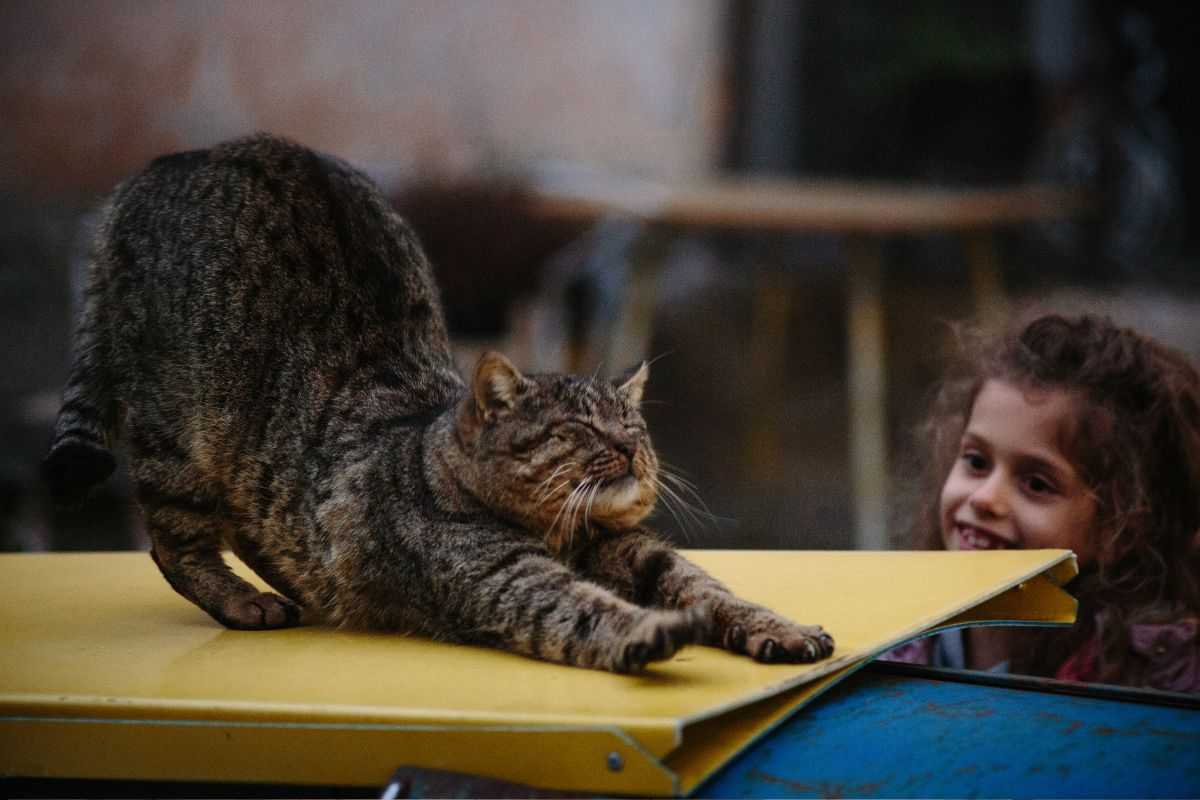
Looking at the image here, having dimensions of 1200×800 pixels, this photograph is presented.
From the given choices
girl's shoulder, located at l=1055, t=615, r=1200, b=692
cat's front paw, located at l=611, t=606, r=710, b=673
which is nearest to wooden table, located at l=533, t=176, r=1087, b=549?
girl's shoulder, located at l=1055, t=615, r=1200, b=692

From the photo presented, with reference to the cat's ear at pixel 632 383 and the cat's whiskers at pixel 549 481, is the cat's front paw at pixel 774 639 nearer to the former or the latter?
the cat's whiskers at pixel 549 481

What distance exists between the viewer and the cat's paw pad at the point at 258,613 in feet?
4.99

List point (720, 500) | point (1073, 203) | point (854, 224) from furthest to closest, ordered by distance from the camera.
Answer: point (1073, 203) < point (720, 500) < point (854, 224)

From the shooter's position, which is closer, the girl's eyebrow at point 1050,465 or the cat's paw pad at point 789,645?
the cat's paw pad at point 789,645

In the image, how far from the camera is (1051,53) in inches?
228

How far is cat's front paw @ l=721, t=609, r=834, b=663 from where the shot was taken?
4.17ft

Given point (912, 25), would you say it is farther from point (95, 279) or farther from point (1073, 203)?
point (95, 279)

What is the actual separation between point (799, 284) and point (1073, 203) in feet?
4.38

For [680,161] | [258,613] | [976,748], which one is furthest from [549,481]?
[680,161]

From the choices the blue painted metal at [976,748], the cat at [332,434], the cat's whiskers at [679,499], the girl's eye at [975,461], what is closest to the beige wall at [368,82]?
the cat at [332,434]

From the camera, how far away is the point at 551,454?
1.44m

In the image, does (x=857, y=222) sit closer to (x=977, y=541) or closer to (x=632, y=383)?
(x=977, y=541)

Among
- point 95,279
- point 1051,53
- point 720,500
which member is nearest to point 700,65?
point 1051,53

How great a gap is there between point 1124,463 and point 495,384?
3.55 feet
